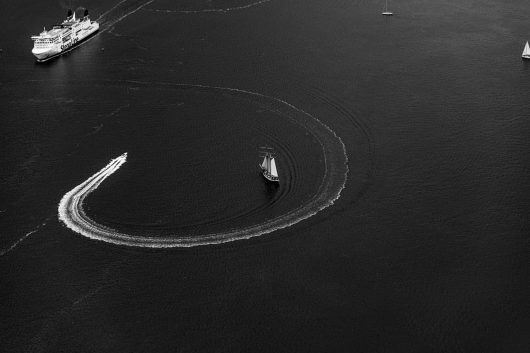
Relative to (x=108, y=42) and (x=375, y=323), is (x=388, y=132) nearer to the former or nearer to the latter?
(x=375, y=323)

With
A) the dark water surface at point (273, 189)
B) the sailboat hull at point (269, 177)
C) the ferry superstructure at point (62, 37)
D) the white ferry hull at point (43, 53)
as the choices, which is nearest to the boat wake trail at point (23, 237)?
the dark water surface at point (273, 189)

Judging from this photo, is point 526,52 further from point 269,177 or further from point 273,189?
point 273,189

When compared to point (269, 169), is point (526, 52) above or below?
above

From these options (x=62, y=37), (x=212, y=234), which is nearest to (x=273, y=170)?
(x=212, y=234)

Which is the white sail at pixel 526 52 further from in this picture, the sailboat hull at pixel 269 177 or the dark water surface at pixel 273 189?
A: the sailboat hull at pixel 269 177

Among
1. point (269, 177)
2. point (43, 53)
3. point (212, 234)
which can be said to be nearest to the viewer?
point (212, 234)

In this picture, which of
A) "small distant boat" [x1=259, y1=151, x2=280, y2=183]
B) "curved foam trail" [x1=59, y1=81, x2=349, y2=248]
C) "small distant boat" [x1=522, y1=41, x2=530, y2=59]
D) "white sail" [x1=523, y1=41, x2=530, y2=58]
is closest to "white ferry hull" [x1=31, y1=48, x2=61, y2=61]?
"curved foam trail" [x1=59, y1=81, x2=349, y2=248]

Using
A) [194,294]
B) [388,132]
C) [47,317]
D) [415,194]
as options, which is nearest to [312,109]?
[388,132]
